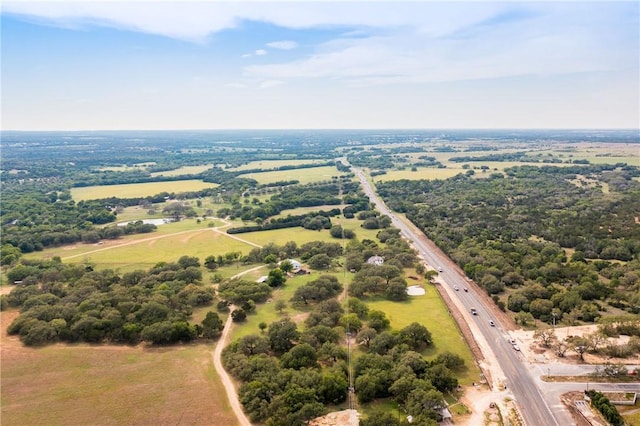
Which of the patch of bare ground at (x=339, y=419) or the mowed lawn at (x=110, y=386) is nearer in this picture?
the patch of bare ground at (x=339, y=419)

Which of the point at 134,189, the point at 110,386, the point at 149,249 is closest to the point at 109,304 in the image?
the point at 110,386

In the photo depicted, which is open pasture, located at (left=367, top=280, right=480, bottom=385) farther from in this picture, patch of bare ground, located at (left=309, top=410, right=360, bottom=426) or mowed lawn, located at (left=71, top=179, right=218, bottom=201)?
mowed lawn, located at (left=71, top=179, right=218, bottom=201)

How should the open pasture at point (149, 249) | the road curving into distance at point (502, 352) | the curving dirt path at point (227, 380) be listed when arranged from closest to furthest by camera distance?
the road curving into distance at point (502, 352), the curving dirt path at point (227, 380), the open pasture at point (149, 249)

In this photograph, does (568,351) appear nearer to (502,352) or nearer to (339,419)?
(502,352)

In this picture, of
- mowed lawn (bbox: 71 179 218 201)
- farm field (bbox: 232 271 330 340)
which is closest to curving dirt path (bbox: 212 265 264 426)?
farm field (bbox: 232 271 330 340)

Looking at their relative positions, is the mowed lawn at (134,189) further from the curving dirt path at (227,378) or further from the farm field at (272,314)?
the curving dirt path at (227,378)

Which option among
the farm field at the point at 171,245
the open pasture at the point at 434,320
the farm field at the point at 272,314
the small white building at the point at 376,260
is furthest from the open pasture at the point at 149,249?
the open pasture at the point at 434,320

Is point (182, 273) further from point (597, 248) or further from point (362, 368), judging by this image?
point (597, 248)
